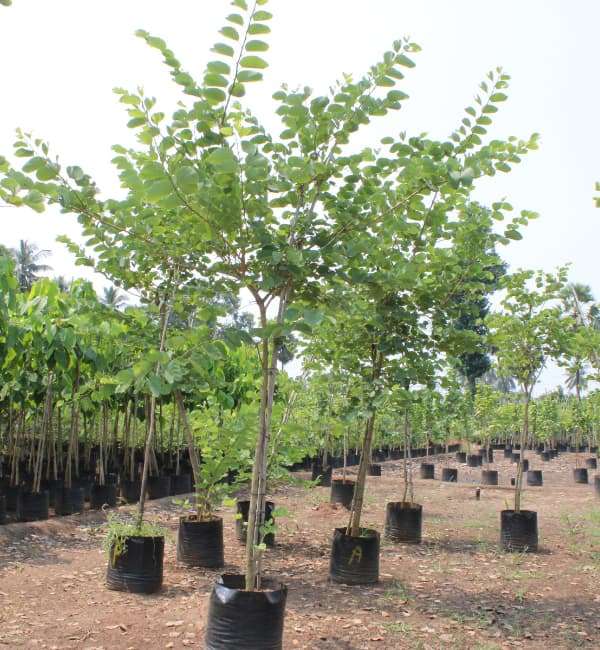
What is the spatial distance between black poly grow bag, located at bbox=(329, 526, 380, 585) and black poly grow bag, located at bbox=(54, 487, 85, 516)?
153 inches

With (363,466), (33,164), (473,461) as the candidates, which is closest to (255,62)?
(33,164)

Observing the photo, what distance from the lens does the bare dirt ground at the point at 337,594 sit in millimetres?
4266

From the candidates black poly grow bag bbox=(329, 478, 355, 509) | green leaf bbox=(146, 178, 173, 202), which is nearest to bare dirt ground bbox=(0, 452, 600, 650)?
black poly grow bag bbox=(329, 478, 355, 509)

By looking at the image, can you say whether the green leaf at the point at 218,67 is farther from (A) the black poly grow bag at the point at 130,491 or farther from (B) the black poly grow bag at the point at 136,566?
(A) the black poly grow bag at the point at 130,491

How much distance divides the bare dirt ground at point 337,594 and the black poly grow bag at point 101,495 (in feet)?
1.93

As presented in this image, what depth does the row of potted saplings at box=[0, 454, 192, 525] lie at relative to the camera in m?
7.61

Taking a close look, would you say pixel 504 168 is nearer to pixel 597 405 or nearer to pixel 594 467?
pixel 597 405

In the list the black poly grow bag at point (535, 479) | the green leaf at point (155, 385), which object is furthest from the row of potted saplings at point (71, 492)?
the black poly grow bag at point (535, 479)

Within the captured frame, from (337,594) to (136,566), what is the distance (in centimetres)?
158

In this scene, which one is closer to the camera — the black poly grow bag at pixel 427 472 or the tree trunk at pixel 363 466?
the tree trunk at pixel 363 466

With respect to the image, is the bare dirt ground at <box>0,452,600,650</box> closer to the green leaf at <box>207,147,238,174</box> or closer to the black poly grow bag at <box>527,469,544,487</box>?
the green leaf at <box>207,147,238,174</box>

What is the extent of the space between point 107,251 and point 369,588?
3539 mm

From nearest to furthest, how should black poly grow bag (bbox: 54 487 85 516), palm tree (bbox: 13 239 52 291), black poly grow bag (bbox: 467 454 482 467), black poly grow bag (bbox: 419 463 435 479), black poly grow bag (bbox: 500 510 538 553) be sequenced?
black poly grow bag (bbox: 500 510 538 553), black poly grow bag (bbox: 54 487 85 516), black poly grow bag (bbox: 419 463 435 479), black poly grow bag (bbox: 467 454 482 467), palm tree (bbox: 13 239 52 291)

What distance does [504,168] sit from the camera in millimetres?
3287
